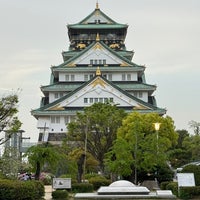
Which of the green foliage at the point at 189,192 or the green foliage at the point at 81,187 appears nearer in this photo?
the green foliage at the point at 189,192

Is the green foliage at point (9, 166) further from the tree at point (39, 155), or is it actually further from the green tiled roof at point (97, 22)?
the green tiled roof at point (97, 22)

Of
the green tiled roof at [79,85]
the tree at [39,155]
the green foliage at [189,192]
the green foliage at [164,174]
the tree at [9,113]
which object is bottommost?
A: the green foliage at [189,192]

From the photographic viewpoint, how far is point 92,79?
230 feet

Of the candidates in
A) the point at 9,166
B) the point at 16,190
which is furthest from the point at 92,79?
the point at 16,190

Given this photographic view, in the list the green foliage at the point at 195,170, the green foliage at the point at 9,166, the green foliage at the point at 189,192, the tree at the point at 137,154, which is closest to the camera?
the green foliage at the point at 189,192

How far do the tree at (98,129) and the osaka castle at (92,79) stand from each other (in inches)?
318

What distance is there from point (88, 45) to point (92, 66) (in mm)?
6663

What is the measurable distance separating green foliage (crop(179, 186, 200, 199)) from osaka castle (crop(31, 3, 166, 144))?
1364 inches

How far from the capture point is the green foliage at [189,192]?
87.2ft

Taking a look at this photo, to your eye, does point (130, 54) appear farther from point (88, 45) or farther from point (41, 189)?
point (41, 189)

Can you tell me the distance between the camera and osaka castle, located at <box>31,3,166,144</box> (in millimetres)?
68938

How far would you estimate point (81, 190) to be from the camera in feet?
106

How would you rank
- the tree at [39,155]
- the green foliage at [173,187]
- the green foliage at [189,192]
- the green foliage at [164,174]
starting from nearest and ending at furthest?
the green foliage at [189,192] → the green foliage at [173,187] → the tree at [39,155] → the green foliage at [164,174]

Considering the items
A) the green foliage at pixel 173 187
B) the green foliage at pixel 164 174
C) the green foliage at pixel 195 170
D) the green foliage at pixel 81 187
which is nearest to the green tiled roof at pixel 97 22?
the green foliage at pixel 164 174
